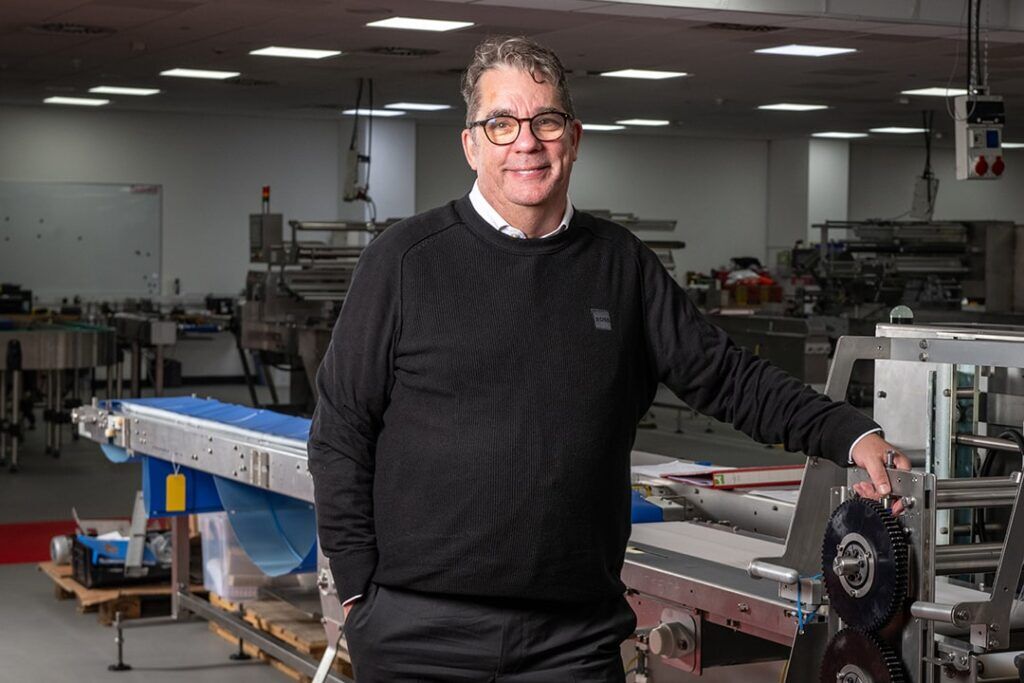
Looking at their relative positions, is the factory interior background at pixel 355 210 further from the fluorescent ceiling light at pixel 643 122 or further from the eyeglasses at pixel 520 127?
the eyeglasses at pixel 520 127

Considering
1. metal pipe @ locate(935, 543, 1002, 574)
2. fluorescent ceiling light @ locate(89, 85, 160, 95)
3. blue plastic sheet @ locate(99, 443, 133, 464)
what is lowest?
blue plastic sheet @ locate(99, 443, 133, 464)

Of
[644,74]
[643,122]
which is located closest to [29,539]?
[644,74]

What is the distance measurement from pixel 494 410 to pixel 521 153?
0.33 meters

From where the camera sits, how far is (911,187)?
1850 centimetres

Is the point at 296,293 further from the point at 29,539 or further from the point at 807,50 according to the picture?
the point at 29,539

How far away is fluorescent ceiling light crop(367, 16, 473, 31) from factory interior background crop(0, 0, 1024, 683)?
0.24 ft

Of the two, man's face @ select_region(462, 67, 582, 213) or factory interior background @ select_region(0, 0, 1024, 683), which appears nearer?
man's face @ select_region(462, 67, 582, 213)

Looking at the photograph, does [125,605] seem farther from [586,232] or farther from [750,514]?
[586,232]

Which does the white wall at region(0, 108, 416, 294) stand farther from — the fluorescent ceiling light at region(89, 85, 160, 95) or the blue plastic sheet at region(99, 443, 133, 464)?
the blue plastic sheet at region(99, 443, 133, 464)

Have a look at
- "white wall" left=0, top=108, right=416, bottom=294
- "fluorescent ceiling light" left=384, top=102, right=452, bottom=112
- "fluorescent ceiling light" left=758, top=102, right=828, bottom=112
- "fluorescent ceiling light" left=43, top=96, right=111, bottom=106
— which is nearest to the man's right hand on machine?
"fluorescent ceiling light" left=758, top=102, right=828, bottom=112

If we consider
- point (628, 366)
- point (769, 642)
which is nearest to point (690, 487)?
point (769, 642)

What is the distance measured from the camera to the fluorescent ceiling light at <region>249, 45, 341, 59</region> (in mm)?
10062

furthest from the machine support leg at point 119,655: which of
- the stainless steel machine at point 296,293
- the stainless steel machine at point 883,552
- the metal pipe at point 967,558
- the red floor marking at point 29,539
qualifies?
the stainless steel machine at point 296,293

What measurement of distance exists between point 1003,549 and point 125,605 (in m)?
3.89
